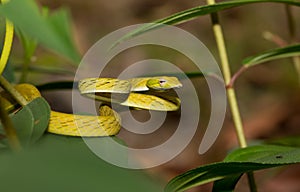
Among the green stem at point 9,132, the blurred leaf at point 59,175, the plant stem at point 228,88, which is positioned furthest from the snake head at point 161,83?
the blurred leaf at point 59,175

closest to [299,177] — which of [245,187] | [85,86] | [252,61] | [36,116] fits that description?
[245,187]

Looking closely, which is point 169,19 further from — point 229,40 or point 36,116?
point 229,40

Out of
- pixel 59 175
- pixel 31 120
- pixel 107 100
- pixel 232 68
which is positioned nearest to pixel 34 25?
pixel 59 175

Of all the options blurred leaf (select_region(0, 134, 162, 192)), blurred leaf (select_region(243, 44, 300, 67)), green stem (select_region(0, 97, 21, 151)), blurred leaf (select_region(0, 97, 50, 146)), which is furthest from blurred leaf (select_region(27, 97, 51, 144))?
blurred leaf (select_region(243, 44, 300, 67))

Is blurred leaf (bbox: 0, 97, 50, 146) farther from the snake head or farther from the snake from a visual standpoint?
the snake head

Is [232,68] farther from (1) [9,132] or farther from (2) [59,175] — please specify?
(2) [59,175]
